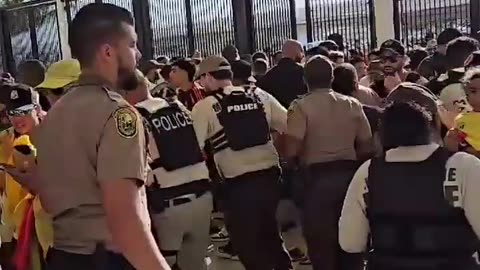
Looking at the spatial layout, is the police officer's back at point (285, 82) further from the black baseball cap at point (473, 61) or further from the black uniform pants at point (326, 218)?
the black baseball cap at point (473, 61)

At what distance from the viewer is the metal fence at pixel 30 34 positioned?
60.6 ft

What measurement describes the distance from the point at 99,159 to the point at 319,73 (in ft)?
10.2

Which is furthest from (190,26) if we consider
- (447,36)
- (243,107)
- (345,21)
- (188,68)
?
(243,107)

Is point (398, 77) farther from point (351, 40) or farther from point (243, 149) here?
point (351, 40)

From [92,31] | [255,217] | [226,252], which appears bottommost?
[226,252]

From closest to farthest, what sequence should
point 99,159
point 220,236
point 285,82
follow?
point 99,159 < point 285,82 < point 220,236

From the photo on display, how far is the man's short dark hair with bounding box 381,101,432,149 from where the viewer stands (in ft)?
11.9

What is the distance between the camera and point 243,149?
20.3ft

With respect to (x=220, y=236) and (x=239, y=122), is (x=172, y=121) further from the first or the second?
(x=220, y=236)

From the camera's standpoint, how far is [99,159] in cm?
302

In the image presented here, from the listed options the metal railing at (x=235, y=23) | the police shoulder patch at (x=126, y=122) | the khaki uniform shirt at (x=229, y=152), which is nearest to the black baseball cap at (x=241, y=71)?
the khaki uniform shirt at (x=229, y=152)

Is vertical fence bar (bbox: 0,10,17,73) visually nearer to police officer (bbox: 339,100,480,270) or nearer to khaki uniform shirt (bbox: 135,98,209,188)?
khaki uniform shirt (bbox: 135,98,209,188)

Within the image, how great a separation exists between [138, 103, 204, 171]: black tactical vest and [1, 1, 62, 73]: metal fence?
13.2 m

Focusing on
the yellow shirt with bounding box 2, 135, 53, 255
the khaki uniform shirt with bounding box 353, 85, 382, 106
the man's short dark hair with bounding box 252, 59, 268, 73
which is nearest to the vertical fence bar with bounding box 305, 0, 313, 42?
the man's short dark hair with bounding box 252, 59, 268, 73
